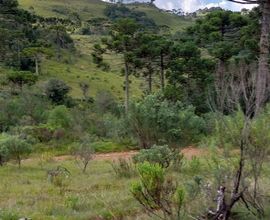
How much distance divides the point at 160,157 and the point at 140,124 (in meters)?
4.60

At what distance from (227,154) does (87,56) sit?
178 feet

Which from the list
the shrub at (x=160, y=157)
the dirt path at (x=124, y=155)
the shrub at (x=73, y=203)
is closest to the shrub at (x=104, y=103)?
the dirt path at (x=124, y=155)

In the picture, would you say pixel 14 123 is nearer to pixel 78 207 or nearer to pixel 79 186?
pixel 79 186

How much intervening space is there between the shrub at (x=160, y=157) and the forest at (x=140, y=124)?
4 centimetres

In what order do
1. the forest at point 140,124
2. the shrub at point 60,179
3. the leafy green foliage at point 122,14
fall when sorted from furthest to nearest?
the leafy green foliage at point 122,14 < the shrub at point 60,179 < the forest at point 140,124

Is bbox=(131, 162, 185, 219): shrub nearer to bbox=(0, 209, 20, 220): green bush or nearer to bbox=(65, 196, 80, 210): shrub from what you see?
bbox=(0, 209, 20, 220): green bush

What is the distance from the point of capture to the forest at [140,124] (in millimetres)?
7004

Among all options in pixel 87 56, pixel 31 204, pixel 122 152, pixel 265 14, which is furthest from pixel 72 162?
pixel 87 56

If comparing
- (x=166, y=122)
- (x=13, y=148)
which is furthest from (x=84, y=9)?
(x=166, y=122)

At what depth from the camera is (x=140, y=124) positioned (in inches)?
715

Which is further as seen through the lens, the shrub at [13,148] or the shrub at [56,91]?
the shrub at [56,91]

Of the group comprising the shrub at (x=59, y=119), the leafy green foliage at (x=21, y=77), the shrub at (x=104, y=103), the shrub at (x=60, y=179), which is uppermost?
the shrub at (x=60, y=179)

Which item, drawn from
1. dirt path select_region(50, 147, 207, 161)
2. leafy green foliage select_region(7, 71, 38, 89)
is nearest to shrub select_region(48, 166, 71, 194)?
dirt path select_region(50, 147, 207, 161)

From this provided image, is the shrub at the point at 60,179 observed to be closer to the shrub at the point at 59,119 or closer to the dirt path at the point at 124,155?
Result: the dirt path at the point at 124,155
